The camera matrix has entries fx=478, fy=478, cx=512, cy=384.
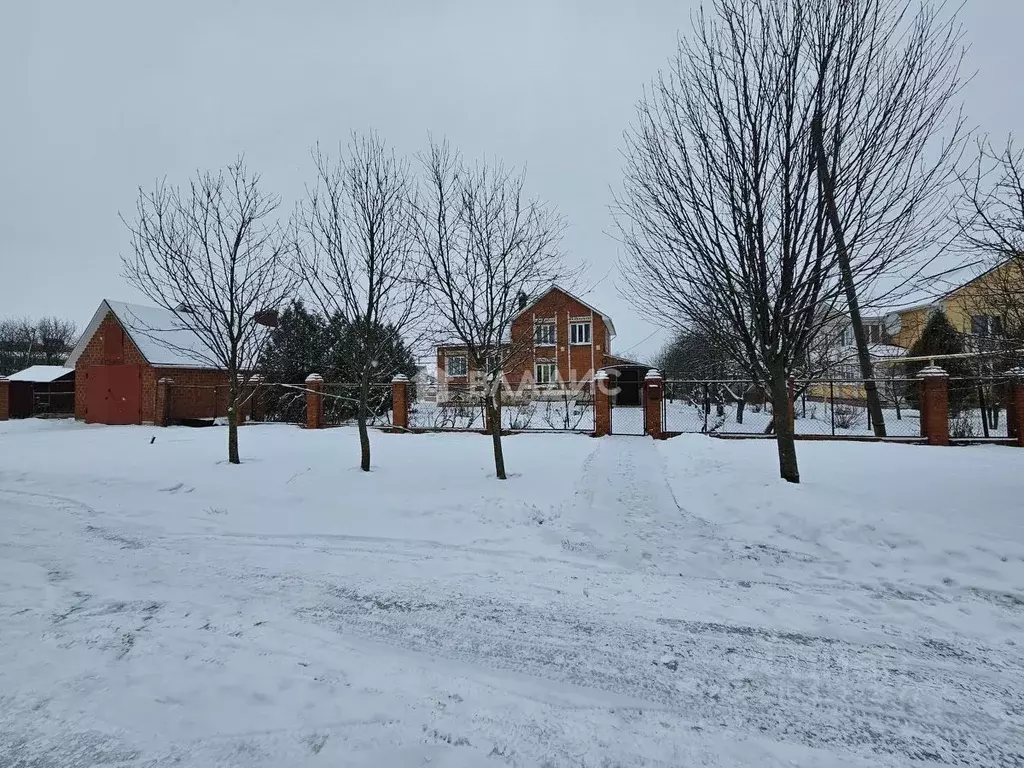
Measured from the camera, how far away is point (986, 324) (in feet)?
30.4

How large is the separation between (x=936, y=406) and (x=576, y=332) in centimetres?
2106

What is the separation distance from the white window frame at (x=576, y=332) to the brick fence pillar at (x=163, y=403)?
2138 cm

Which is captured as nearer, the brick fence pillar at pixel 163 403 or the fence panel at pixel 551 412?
the fence panel at pixel 551 412

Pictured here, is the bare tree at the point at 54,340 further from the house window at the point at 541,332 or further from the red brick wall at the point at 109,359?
the house window at the point at 541,332

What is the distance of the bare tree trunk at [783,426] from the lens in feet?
22.4

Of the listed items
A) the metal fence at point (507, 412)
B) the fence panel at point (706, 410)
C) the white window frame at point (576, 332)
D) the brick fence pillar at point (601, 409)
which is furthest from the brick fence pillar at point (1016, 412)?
the white window frame at point (576, 332)

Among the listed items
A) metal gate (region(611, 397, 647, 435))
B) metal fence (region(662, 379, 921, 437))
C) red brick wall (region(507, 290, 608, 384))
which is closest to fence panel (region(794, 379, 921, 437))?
metal fence (region(662, 379, 921, 437))

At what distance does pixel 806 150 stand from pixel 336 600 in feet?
24.4

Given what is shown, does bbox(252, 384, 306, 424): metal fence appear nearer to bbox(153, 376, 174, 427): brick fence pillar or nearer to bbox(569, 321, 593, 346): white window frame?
bbox(153, 376, 174, 427): brick fence pillar

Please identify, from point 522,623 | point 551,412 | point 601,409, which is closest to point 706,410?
point 601,409

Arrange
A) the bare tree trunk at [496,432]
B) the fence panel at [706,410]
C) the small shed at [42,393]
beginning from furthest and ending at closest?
1. the small shed at [42,393]
2. the fence panel at [706,410]
3. the bare tree trunk at [496,432]

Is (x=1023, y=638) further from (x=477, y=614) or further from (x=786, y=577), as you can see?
(x=477, y=614)

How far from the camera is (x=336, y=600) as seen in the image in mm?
4113

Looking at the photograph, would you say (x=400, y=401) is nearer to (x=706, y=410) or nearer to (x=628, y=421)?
(x=628, y=421)
